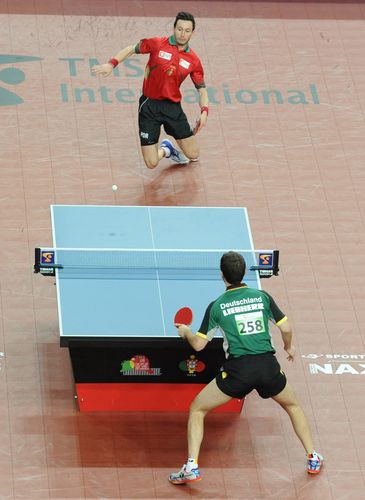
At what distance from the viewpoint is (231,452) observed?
9703mm

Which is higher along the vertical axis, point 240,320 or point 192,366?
point 240,320

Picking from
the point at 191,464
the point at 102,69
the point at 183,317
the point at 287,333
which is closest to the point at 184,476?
the point at 191,464

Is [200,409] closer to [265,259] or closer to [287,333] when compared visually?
[287,333]

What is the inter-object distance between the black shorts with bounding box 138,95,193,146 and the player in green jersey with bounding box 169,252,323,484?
3.06 metres

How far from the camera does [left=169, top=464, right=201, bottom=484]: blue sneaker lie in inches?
361

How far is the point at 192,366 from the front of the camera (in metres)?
9.74

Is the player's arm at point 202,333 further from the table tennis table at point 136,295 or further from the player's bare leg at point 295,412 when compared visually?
the player's bare leg at point 295,412

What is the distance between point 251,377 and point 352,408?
1418 millimetres

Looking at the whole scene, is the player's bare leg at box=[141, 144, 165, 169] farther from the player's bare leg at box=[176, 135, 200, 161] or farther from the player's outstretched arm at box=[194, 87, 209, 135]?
the player's outstretched arm at box=[194, 87, 209, 135]

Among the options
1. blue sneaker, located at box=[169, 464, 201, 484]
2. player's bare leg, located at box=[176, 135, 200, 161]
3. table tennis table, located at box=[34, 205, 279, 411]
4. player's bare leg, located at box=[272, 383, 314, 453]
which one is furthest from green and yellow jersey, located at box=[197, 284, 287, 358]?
player's bare leg, located at box=[176, 135, 200, 161]

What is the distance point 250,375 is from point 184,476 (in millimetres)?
904

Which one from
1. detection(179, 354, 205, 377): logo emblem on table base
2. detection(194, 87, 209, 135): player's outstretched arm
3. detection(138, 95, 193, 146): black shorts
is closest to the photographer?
detection(179, 354, 205, 377): logo emblem on table base

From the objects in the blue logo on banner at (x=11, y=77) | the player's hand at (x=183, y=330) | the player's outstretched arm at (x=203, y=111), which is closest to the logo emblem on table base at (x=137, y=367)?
the player's hand at (x=183, y=330)

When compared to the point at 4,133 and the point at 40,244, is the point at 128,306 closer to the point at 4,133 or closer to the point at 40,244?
the point at 40,244
